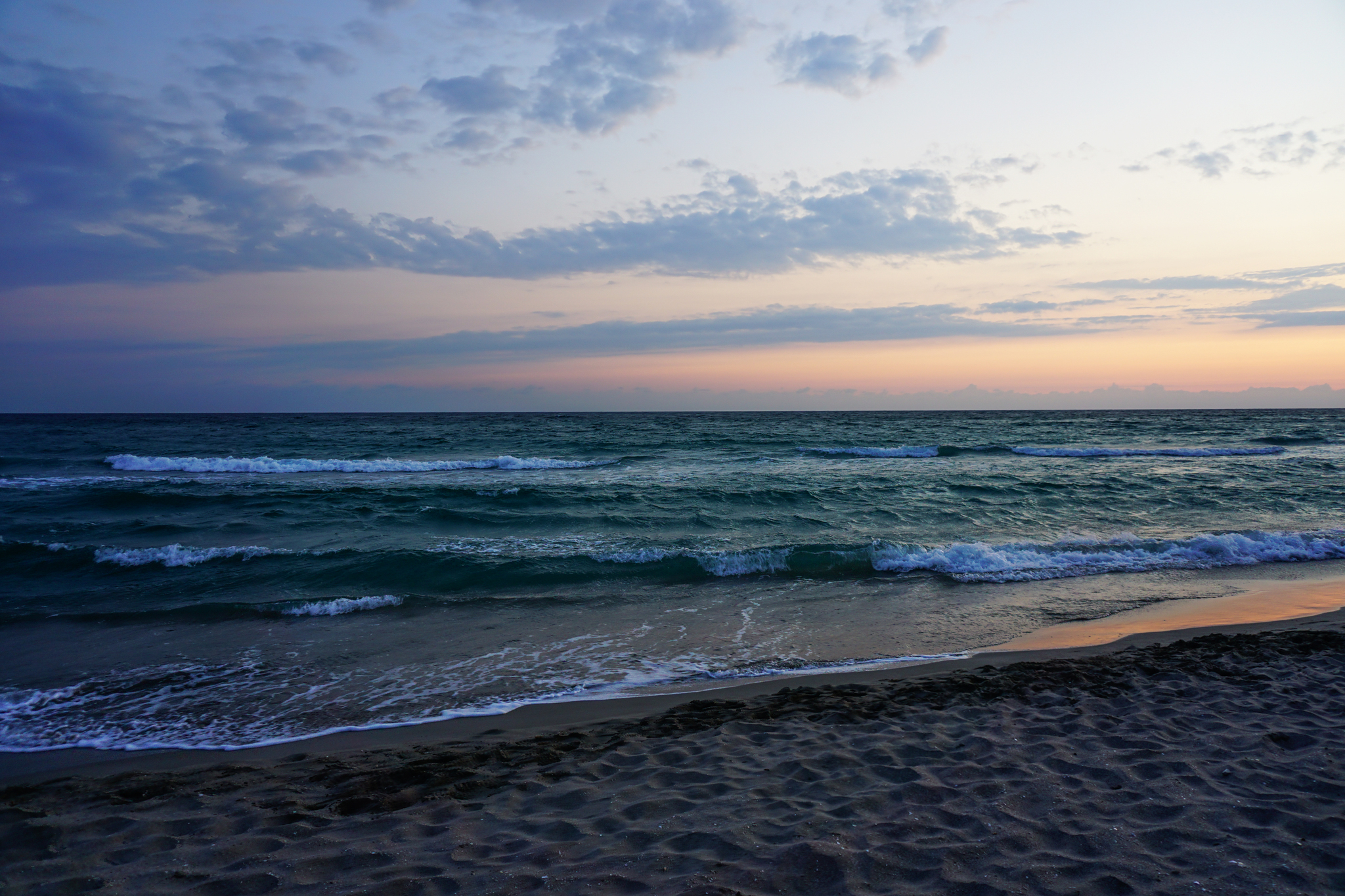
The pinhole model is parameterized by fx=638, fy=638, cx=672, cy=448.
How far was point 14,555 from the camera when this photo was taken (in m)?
11.4

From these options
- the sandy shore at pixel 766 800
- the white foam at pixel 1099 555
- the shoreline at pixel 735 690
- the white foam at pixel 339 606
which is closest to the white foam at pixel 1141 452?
the white foam at pixel 1099 555

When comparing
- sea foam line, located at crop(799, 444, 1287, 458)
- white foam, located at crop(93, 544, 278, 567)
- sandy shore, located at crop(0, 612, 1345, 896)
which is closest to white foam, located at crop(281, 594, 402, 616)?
white foam, located at crop(93, 544, 278, 567)

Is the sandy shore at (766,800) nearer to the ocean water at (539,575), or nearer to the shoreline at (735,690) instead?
the shoreline at (735,690)

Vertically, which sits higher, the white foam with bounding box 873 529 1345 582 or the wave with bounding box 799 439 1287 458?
the wave with bounding box 799 439 1287 458

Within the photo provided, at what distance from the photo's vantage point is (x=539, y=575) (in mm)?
10773

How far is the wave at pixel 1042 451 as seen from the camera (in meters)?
30.2

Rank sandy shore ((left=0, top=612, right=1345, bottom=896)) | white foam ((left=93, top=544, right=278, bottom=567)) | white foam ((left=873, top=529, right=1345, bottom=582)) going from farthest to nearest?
white foam ((left=93, top=544, right=278, bottom=567)), white foam ((left=873, top=529, right=1345, bottom=582)), sandy shore ((left=0, top=612, right=1345, bottom=896))

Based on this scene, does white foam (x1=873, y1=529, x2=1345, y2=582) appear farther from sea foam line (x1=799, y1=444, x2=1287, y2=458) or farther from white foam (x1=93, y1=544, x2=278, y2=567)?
sea foam line (x1=799, y1=444, x2=1287, y2=458)

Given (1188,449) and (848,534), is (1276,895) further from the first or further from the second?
(1188,449)

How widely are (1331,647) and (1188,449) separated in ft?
104

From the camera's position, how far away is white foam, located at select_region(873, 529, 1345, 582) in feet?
35.8

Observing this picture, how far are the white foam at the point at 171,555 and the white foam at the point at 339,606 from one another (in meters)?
3.44

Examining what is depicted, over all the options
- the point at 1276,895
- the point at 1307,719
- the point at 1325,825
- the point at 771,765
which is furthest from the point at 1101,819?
the point at 1307,719

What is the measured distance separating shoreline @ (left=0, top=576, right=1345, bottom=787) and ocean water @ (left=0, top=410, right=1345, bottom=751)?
222mm
